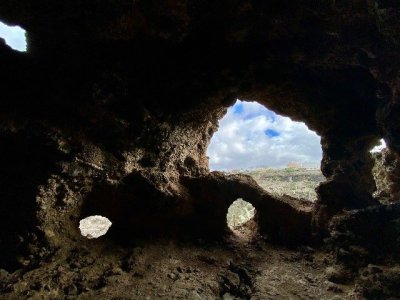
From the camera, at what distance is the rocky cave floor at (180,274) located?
5414mm

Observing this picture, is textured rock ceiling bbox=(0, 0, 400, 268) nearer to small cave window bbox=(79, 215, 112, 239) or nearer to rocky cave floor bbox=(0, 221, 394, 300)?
rocky cave floor bbox=(0, 221, 394, 300)

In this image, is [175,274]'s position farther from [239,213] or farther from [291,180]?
[291,180]

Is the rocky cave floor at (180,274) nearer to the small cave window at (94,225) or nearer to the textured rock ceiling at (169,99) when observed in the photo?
the textured rock ceiling at (169,99)

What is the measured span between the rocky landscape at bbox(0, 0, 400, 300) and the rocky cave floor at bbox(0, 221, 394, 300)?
0.03 metres

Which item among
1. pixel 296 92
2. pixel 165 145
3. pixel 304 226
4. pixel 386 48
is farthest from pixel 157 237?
pixel 386 48

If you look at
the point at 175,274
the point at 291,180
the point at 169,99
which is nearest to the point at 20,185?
the point at 175,274

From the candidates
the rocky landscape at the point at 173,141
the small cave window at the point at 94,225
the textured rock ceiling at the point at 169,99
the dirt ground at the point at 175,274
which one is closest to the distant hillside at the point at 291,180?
the small cave window at the point at 94,225

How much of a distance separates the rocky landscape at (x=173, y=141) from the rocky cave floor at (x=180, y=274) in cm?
3

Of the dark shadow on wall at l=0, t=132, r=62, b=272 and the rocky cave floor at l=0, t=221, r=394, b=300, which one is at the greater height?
the dark shadow on wall at l=0, t=132, r=62, b=272

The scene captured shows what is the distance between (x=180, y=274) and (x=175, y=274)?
10 centimetres

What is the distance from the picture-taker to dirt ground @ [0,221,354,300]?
5.41 m

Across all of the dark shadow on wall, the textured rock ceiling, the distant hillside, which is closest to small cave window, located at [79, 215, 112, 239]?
the distant hillside

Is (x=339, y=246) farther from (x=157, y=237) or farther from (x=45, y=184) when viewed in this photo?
(x=45, y=184)

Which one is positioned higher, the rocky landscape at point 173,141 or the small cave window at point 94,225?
the rocky landscape at point 173,141
